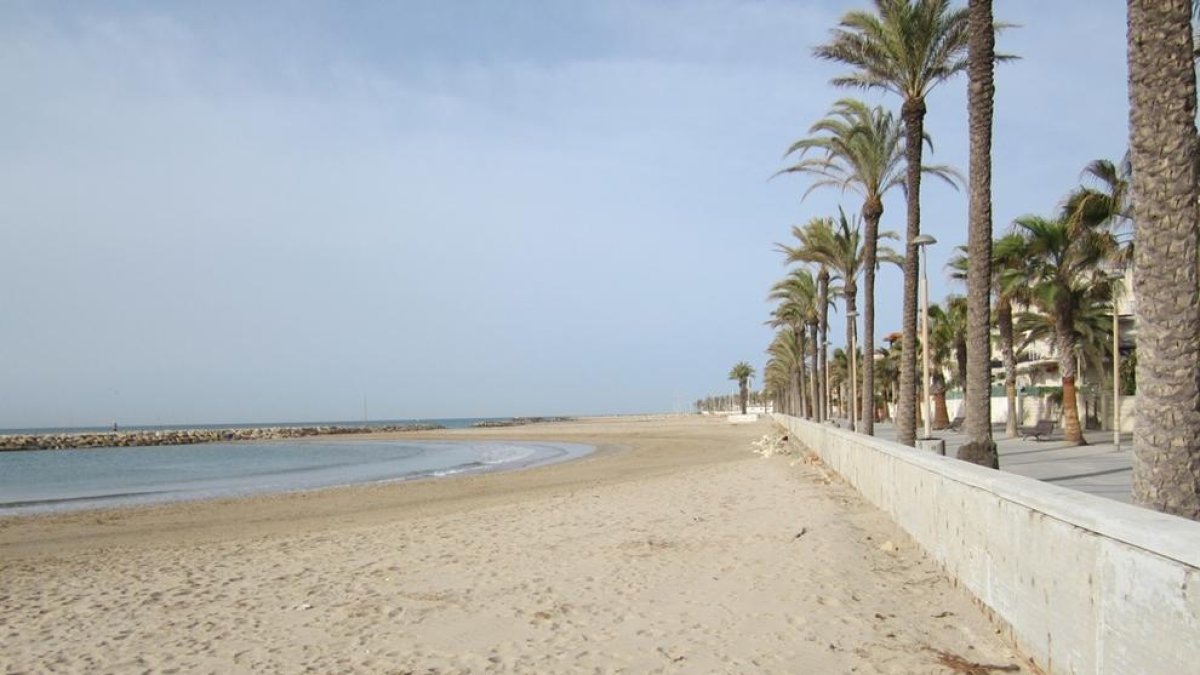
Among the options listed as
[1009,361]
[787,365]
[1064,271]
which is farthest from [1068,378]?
[787,365]

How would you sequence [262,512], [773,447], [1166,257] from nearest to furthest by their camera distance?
[1166,257]
[262,512]
[773,447]

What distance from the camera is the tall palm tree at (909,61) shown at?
749 inches

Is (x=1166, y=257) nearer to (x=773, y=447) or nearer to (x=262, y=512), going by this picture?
(x=262, y=512)

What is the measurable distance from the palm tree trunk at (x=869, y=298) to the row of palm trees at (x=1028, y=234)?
0.05 m

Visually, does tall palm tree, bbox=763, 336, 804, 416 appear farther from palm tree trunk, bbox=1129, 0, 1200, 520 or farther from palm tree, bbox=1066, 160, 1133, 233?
palm tree trunk, bbox=1129, 0, 1200, 520

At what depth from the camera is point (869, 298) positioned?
27234mm

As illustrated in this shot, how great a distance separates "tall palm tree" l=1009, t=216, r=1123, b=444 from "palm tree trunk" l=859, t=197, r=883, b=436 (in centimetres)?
542

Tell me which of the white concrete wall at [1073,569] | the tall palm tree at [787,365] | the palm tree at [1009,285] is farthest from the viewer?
the tall palm tree at [787,365]

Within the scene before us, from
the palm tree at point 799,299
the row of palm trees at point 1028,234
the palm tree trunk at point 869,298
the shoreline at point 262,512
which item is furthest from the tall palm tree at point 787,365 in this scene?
the shoreline at point 262,512

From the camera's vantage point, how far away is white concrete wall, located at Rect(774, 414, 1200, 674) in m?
3.67

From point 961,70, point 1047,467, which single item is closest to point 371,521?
point 1047,467

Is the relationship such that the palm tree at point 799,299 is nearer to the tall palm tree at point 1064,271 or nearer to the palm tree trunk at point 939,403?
the palm tree trunk at point 939,403

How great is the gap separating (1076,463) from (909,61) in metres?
9.10

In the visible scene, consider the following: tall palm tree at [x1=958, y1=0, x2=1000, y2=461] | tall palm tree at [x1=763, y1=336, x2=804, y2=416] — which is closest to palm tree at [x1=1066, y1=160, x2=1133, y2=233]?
tall palm tree at [x1=958, y1=0, x2=1000, y2=461]
